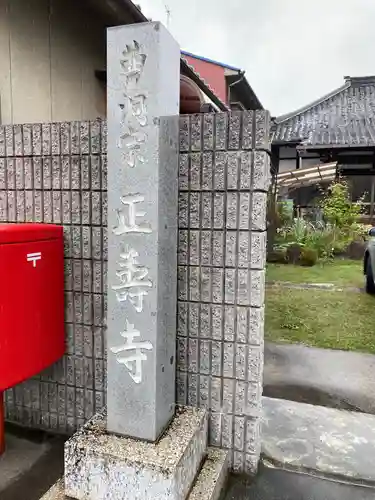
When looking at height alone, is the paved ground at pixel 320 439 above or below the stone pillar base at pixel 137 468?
below

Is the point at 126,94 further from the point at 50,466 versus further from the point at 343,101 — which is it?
the point at 343,101

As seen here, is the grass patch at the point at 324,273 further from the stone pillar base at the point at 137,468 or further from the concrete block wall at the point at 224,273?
the stone pillar base at the point at 137,468

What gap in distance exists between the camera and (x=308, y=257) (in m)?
11.2

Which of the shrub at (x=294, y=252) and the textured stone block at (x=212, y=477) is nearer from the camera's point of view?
the textured stone block at (x=212, y=477)

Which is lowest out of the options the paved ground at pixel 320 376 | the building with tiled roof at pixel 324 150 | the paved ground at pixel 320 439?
the paved ground at pixel 320 376

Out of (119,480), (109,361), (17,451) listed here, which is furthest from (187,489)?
(17,451)

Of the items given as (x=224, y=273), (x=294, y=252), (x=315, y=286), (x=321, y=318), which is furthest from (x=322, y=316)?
(x=294, y=252)

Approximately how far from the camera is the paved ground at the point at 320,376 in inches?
134

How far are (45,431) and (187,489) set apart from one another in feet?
4.13

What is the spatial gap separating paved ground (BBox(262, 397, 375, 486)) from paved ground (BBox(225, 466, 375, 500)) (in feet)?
0.24

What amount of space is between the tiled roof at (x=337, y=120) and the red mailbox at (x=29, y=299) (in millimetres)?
13835

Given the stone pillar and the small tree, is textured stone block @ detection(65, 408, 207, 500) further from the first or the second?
the small tree

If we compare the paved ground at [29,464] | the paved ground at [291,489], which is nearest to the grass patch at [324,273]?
the paved ground at [291,489]

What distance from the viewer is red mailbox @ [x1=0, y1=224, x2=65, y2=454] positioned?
2164 mm
